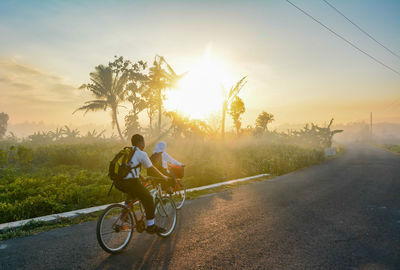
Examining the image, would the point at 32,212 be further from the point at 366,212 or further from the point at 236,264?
the point at 366,212

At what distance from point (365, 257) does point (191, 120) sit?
844 inches

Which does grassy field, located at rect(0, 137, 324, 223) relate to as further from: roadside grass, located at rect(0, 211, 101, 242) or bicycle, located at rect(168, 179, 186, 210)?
bicycle, located at rect(168, 179, 186, 210)

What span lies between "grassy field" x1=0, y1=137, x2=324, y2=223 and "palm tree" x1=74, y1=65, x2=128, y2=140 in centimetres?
1209

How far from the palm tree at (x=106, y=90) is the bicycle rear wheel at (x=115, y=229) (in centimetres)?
2575

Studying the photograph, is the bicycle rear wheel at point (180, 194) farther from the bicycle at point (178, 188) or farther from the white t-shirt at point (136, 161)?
the white t-shirt at point (136, 161)

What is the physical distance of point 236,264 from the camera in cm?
392

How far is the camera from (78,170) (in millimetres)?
12258

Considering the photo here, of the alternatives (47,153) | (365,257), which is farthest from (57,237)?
(47,153)

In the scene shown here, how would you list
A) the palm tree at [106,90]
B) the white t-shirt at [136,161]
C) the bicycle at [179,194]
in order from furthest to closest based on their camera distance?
the palm tree at [106,90] → the bicycle at [179,194] → the white t-shirt at [136,161]

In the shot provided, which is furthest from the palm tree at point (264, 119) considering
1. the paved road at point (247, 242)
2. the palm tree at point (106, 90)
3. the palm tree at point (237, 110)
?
the paved road at point (247, 242)

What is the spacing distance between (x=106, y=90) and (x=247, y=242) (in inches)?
1142

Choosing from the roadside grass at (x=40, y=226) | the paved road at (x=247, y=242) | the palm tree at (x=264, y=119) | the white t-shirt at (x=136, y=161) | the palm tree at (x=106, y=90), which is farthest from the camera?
the palm tree at (x=264, y=119)

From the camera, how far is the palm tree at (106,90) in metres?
29.0

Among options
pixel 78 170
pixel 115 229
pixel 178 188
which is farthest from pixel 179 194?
pixel 78 170
